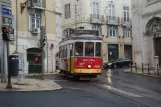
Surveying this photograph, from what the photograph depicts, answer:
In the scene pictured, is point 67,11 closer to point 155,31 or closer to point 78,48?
point 155,31

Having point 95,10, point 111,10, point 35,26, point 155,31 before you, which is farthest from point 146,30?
point 111,10

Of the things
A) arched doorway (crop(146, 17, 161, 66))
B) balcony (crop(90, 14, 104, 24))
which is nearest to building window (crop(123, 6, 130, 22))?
balcony (crop(90, 14, 104, 24))

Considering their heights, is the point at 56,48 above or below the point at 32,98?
above

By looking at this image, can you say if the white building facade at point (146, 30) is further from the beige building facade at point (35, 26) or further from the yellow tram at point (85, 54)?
the yellow tram at point (85, 54)

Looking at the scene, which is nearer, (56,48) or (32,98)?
(32,98)

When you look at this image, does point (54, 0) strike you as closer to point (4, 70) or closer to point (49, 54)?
point (49, 54)

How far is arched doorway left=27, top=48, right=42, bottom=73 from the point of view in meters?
34.7

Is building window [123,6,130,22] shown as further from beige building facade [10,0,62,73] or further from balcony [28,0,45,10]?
balcony [28,0,45,10]

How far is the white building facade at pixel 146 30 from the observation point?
3388cm

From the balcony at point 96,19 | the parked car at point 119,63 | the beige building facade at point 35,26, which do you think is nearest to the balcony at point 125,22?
the balcony at point 96,19

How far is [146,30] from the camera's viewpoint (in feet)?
117

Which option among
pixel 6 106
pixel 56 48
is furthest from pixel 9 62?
→ pixel 56 48

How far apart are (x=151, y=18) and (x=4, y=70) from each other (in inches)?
792

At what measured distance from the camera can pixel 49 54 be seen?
120 feet
